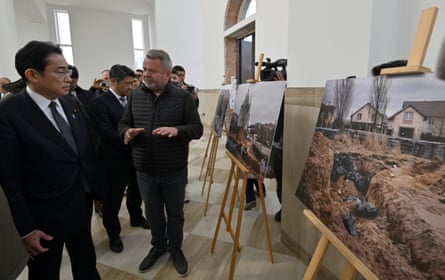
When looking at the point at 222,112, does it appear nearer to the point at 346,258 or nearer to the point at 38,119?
the point at 38,119

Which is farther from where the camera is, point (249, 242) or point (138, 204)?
point (138, 204)

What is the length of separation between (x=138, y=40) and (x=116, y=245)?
1203cm

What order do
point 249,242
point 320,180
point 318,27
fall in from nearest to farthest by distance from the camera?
1. point 320,180
2. point 318,27
3. point 249,242

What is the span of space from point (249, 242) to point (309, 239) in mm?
569

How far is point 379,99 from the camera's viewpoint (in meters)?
0.78

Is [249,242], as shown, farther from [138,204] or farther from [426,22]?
[426,22]

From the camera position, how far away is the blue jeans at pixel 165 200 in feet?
5.72

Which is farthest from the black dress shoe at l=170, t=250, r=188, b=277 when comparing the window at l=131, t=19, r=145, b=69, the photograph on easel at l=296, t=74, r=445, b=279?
the window at l=131, t=19, r=145, b=69

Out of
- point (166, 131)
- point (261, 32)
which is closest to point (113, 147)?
point (166, 131)

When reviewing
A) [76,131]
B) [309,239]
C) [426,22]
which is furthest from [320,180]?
[76,131]

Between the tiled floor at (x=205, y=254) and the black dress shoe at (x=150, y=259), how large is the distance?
0.11 feet

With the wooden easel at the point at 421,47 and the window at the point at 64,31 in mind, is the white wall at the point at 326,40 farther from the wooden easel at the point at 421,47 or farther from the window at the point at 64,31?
the window at the point at 64,31

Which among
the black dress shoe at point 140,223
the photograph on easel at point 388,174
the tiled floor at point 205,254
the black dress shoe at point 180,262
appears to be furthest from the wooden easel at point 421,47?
the black dress shoe at point 140,223

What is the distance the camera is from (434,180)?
1.98ft
